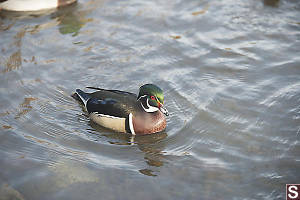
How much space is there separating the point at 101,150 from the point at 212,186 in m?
1.70

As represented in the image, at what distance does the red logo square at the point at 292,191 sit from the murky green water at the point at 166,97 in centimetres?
8

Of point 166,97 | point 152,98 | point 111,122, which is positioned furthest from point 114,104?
point 166,97

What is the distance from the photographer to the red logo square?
18.7 ft

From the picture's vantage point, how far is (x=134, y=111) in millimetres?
7055

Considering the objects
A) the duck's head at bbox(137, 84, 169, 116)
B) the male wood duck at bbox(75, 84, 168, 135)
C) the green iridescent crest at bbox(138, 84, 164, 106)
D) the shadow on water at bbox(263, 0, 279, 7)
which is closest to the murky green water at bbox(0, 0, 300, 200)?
the shadow on water at bbox(263, 0, 279, 7)

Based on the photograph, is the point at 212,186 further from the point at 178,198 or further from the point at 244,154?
the point at 244,154

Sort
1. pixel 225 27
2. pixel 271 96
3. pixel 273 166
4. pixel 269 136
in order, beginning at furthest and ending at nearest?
pixel 225 27 → pixel 271 96 → pixel 269 136 → pixel 273 166

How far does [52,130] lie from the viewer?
7004 mm

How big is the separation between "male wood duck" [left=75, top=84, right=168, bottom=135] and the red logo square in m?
2.08

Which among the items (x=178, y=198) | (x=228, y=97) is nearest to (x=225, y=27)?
(x=228, y=97)

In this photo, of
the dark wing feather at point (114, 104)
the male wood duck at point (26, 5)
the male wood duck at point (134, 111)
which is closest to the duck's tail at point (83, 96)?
the dark wing feather at point (114, 104)

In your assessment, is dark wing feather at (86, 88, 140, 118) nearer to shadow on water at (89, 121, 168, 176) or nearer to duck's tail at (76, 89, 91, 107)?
duck's tail at (76, 89, 91, 107)

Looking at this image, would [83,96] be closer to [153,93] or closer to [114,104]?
[114,104]

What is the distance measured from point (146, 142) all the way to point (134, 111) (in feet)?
1.65
